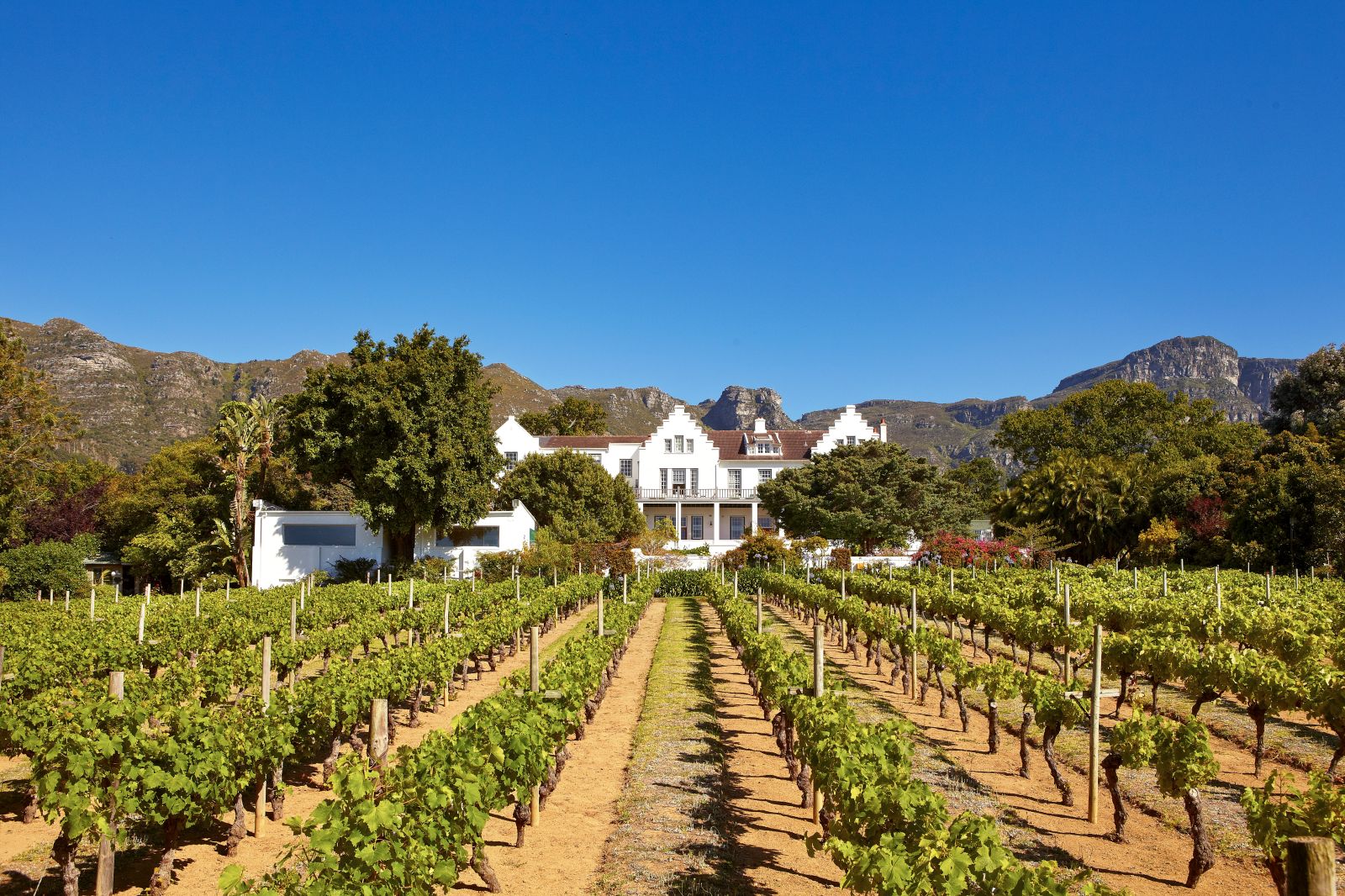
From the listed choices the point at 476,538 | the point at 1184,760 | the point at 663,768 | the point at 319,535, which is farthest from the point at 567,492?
the point at 1184,760

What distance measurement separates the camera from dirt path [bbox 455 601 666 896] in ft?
29.3

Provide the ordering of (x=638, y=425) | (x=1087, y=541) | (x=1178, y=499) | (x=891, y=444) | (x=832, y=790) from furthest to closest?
(x=638, y=425) → (x=891, y=444) → (x=1087, y=541) → (x=1178, y=499) → (x=832, y=790)

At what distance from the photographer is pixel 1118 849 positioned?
30.9ft

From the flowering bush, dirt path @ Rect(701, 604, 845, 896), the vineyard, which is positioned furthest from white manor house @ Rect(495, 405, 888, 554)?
dirt path @ Rect(701, 604, 845, 896)

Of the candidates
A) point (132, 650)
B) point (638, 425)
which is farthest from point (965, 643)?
point (638, 425)

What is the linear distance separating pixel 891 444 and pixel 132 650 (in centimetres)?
4339

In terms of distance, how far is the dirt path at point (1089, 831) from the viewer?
8.62m

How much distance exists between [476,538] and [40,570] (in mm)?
17655

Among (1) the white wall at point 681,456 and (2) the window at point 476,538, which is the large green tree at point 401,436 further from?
(1) the white wall at point 681,456

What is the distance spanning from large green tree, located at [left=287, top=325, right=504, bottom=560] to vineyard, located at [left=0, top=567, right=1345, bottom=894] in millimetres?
18196

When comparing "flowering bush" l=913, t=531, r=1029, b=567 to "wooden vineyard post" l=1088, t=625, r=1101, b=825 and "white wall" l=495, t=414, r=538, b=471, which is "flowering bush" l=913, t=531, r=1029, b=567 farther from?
"wooden vineyard post" l=1088, t=625, r=1101, b=825

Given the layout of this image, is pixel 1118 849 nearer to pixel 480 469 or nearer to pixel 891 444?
pixel 480 469

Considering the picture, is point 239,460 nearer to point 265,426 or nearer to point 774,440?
point 265,426

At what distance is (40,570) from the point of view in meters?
37.9
